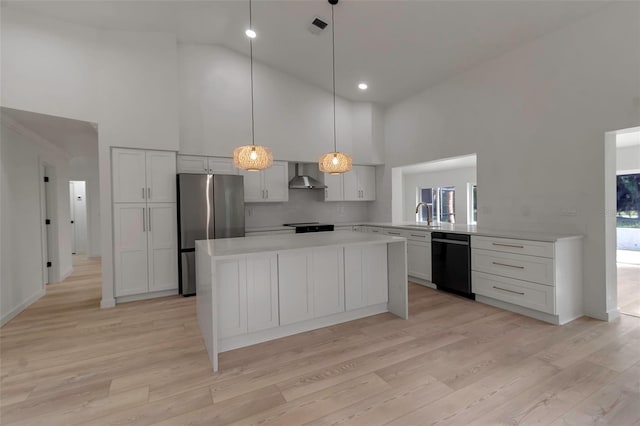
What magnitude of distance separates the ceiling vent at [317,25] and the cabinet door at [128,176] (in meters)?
2.77

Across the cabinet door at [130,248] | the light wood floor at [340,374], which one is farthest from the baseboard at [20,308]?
the cabinet door at [130,248]

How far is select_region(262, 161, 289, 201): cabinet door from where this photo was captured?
519 cm

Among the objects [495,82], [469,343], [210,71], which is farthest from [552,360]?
[210,71]

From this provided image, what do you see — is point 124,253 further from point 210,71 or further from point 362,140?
point 362,140

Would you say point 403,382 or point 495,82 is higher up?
point 495,82

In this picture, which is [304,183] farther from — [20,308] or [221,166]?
[20,308]

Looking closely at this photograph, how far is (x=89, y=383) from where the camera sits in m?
2.11

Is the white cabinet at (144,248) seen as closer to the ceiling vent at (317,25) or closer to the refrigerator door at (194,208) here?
the refrigerator door at (194,208)

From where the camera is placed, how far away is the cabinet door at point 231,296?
2490mm

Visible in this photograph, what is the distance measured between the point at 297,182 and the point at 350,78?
76.8 inches

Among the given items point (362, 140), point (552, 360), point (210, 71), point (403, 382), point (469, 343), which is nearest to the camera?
point (403, 382)

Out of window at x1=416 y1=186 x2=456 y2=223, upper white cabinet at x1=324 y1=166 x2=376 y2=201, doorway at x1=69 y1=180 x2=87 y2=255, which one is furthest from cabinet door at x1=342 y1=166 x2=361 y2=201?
doorway at x1=69 y1=180 x2=87 y2=255

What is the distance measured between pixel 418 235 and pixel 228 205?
283 cm

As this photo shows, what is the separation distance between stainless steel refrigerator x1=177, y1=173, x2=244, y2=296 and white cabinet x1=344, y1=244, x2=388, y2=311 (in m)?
2.17
